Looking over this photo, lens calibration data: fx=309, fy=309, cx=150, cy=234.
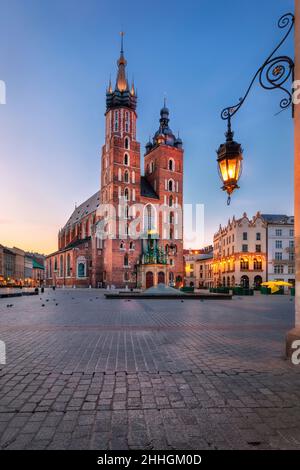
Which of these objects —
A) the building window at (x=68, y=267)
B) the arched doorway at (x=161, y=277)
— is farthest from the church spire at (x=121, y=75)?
the arched doorway at (x=161, y=277)

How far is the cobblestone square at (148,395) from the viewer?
2.80 meters

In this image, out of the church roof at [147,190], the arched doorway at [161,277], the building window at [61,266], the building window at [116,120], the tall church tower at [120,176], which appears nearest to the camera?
the arched doorway at [161,277]

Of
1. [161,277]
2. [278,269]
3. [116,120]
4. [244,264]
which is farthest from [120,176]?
[278,269]

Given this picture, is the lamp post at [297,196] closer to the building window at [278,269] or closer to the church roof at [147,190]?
the building window at [278,269]

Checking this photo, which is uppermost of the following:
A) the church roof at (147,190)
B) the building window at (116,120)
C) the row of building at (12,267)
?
the building window at (116,120)

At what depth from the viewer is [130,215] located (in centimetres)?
6153

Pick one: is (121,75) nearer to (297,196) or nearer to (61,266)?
(61,266)

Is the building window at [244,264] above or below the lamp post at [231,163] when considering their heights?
below

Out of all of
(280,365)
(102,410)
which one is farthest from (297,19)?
(102,410)

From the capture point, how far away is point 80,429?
296 cm

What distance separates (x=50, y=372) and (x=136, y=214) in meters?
57.8

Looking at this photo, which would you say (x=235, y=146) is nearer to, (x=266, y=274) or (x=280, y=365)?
(x=280, y=365)

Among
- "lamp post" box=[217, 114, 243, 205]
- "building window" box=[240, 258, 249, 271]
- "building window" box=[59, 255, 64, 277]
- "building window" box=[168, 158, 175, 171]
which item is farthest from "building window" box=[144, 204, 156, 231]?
"lamp post" box=[217, 114, 243, 205]

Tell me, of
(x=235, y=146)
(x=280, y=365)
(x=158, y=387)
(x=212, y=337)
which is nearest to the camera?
(x=158, y=387)
